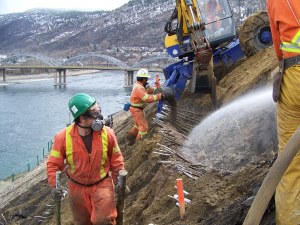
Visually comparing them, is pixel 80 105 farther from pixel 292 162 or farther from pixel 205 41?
pixel 205 41

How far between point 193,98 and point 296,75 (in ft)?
33.3

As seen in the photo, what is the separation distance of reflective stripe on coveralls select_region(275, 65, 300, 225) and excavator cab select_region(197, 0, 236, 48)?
9.31 m

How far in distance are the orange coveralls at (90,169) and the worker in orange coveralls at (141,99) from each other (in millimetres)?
4905

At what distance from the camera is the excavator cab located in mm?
12594

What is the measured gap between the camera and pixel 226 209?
491cm

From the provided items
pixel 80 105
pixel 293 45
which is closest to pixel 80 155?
pixel 80 105

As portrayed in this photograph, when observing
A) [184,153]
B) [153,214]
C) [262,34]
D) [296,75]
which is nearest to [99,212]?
[153,214]

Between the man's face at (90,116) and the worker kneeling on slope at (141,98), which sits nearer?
the man's face at (90,116)

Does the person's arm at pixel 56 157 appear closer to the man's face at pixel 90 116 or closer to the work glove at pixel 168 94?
the man's face at pixel 90 116

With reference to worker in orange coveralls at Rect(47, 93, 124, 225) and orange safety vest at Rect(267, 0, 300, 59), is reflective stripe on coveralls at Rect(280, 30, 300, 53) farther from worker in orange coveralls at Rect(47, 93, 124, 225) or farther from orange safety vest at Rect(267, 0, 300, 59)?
worker in orange coveralls at Rect(47, 93, 124, 225)

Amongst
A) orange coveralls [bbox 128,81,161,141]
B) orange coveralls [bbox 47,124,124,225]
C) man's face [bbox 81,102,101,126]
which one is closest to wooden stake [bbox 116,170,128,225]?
orange coveralls [bbox 47,124,124,225]

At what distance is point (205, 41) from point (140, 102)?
207 centimetres

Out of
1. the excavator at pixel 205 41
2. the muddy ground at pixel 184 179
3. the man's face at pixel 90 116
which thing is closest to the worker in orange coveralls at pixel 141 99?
the muddy ground at pixel 184 179

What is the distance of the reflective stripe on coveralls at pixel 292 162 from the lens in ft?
10.9
